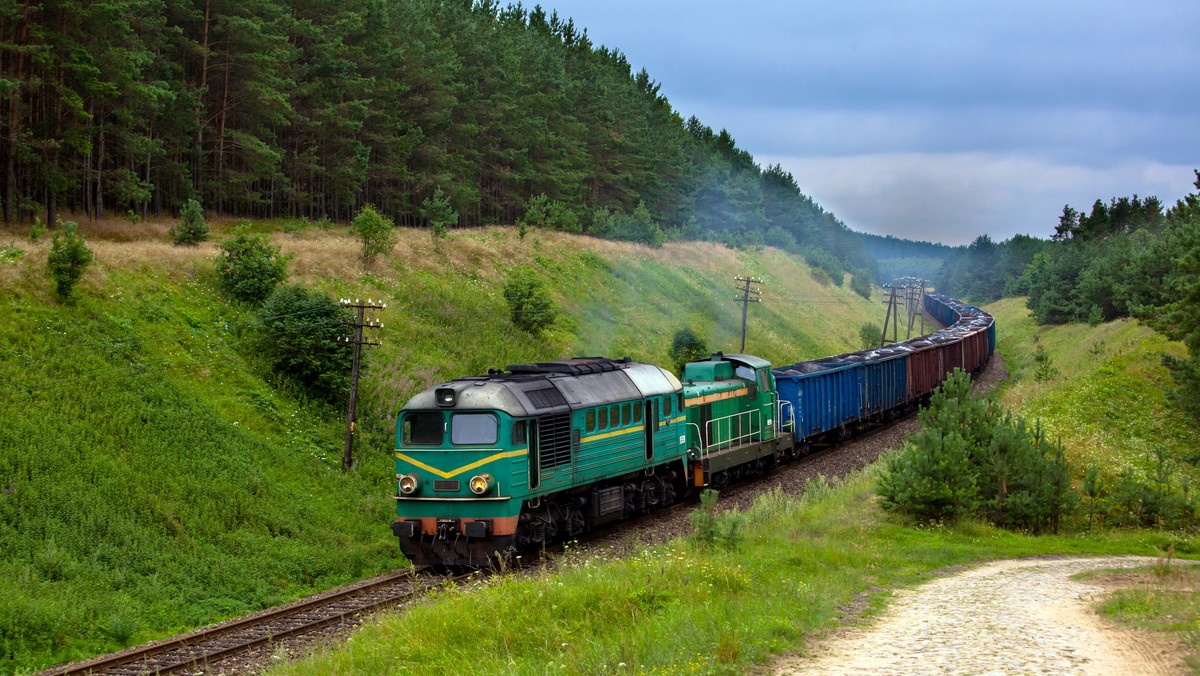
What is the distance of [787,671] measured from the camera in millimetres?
10711

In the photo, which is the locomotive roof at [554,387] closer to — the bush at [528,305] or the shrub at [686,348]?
the bush at [528,305]

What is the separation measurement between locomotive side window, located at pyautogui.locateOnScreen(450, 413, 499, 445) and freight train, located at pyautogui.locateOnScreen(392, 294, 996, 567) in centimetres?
2

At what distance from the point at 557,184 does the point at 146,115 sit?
1414 inches

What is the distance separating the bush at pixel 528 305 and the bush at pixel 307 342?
13.4 metres

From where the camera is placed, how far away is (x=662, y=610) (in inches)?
532

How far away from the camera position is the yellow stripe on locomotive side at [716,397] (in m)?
27.3

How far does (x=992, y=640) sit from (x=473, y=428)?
10.7 meters

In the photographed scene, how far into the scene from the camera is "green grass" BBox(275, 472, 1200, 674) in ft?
37.0

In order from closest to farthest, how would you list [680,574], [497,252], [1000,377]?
[680,574] → [497,252] → [1000,377]

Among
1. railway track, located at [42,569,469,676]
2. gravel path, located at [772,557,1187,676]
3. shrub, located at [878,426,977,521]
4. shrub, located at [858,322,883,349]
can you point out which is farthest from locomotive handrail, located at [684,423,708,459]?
shrub, located at [858,322,883,349]

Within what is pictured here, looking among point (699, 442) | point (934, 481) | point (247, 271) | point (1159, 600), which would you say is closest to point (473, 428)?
point (699, 442)

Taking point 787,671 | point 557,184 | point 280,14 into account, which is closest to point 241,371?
point 787,671

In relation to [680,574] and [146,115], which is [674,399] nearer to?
[680,574]

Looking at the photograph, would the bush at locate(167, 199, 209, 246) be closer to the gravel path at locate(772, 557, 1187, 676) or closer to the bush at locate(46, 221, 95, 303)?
the bush at locate(46, 221, 95, 303)
